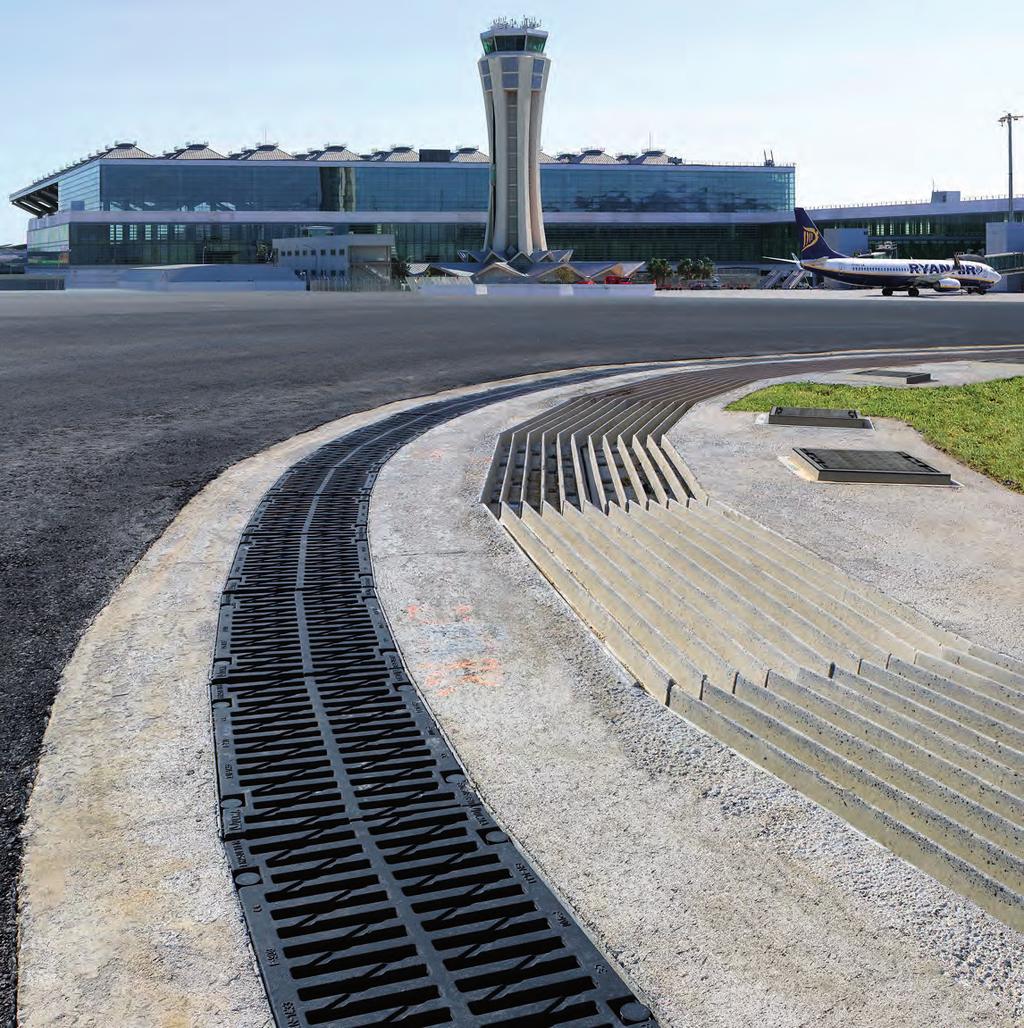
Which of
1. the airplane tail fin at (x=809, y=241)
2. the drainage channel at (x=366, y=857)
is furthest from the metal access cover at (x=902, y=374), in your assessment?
the airplane tail fin at (x=809, y=241)

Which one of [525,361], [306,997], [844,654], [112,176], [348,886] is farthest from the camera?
[112,176]

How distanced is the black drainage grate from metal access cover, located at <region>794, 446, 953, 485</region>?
218 inches

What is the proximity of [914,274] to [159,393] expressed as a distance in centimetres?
8208

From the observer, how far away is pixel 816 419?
14.2 metres

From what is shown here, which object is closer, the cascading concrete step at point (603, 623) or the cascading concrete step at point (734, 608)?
the cascading concrete step at point (603, 623)

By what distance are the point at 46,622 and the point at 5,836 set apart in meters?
2.57

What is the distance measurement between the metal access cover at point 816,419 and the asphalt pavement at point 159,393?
5.65 metres

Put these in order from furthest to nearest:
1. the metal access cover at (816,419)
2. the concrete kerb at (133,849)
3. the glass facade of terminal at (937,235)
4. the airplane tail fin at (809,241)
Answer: the glass facade of terminal at (937,235) < the airplane tail fin at (809,241) < the metal access cover at (816,419) < the concrete kerb at (133,849)

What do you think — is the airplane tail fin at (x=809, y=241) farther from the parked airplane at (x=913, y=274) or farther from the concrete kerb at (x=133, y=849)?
the concrete kerb at (x=133, y=849)

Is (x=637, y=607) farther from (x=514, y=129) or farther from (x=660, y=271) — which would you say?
(x=660, y=271)

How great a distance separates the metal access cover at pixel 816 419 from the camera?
14.0 metres

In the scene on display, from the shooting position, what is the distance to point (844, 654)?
5.79 m

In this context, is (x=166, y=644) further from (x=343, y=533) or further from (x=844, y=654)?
(x=844, y=654)

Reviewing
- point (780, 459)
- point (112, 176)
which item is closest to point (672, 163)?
point (112, 176)
